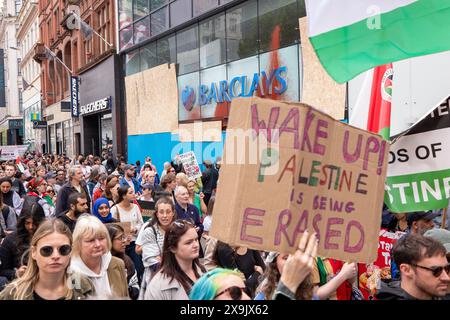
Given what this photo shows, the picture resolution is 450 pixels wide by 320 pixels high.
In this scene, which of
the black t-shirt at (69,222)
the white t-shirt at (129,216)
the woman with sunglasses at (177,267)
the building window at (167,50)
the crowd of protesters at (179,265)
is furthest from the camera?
the building window at (167,50)

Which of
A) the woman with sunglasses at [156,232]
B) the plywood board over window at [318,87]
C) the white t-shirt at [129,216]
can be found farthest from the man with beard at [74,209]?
the plywood board over window at [318,87]

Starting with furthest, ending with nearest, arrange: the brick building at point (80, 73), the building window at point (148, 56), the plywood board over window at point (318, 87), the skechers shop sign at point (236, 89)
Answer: the brick building at point (80, 73)
the building window at point (148, 56)
the skechers shop sign at point (236, 89)
the plywood board over window at point (318, 87)

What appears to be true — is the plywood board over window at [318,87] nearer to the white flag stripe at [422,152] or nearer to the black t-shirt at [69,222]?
the black t-shirt at [69,222]

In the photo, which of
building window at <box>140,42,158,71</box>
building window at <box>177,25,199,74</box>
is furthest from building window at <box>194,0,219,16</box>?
building window at <box>140,42,158,71</box>

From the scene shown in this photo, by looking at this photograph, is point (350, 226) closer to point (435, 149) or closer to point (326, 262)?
point (326, 262)

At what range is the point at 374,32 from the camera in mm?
4836

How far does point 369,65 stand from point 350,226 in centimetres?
212

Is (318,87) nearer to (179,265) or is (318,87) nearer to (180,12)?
(180,12)

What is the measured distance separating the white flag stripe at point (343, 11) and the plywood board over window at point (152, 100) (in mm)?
15624

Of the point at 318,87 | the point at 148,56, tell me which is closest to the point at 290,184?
the point at 318,87

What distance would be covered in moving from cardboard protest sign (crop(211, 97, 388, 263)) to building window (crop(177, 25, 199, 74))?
53.7 feet

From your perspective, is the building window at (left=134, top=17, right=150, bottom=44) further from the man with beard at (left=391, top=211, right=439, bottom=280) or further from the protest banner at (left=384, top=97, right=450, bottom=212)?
the protest banner at (left=384, top=97, right=450, bottom=212)

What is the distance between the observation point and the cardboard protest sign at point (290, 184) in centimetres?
280

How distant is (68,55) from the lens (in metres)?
39.7
